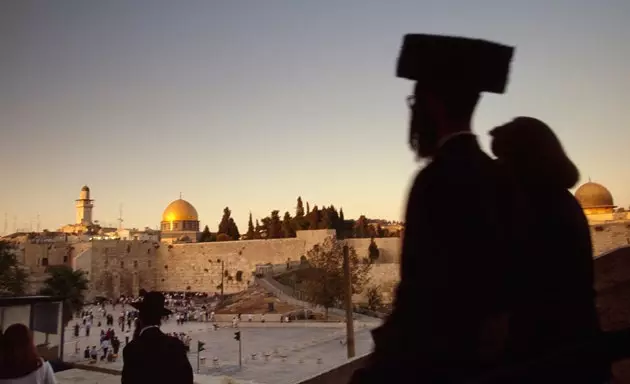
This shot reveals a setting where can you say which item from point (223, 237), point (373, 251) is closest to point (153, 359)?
point (373, 251)

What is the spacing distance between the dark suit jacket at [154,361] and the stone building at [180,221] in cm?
5696

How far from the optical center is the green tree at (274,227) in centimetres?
5069

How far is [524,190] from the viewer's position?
121 centimetres

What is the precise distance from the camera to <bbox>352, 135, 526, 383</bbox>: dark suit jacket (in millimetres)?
942

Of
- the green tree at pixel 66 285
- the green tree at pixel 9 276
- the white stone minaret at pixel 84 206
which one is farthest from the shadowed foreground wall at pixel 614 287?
the white stone minaret at pixel 84 206

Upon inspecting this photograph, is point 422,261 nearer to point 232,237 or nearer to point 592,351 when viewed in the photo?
point 592,351

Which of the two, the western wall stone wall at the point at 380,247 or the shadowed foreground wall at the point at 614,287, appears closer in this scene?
the shadowed foreground wall at the point at 614,287

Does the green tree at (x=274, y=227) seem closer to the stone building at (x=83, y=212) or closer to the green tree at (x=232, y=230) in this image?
the green tree at (x=232, y=230)

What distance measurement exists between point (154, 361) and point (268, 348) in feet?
53.6

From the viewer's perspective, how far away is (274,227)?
5091 centimetres

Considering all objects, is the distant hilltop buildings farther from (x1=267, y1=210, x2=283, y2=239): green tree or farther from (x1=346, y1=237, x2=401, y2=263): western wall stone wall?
(x1=267, y1=210, x2=283, y2=239): green tree

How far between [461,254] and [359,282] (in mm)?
31222

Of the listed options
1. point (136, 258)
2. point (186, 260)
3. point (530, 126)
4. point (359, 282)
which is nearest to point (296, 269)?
point (359, 282)

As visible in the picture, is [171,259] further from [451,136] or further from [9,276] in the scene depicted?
[451,136]
